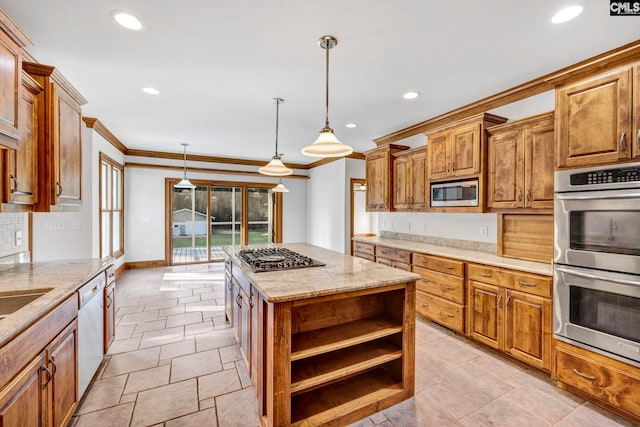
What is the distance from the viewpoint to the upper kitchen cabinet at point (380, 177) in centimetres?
440

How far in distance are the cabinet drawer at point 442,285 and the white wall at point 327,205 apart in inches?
115

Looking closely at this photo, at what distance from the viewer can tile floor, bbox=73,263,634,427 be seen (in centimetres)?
195

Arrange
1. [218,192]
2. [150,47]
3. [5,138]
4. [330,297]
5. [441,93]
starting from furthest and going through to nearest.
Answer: [218,192] → [441,93] → [150,47] → [330,297] → [5,138]

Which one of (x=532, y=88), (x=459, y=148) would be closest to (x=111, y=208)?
(x=459, y=148)

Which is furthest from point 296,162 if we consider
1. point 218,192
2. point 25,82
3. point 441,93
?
point 25,82

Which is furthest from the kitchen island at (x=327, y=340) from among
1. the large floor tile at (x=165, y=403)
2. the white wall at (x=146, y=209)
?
the white wall at (x=146, y=209)

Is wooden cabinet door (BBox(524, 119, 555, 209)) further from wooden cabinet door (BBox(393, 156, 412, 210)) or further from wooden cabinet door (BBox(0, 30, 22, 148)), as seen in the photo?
wooden cabinet door (BBox(0, 30, 22, 148))

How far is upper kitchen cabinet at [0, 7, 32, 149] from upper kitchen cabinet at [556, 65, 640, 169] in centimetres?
357

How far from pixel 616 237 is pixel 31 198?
→ 3.96 meters

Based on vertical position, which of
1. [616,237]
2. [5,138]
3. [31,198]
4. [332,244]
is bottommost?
[332,244]

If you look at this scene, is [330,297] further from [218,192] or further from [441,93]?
[218,192]

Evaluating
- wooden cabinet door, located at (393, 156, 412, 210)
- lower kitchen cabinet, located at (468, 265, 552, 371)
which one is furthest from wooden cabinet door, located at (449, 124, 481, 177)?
lower kitchen cabinet, located at (468, 265, 552, 371)

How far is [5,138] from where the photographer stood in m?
1.60

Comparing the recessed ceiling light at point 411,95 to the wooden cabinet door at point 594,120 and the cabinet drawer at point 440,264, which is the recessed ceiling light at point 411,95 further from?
the cabinet drawer at point 440,264
